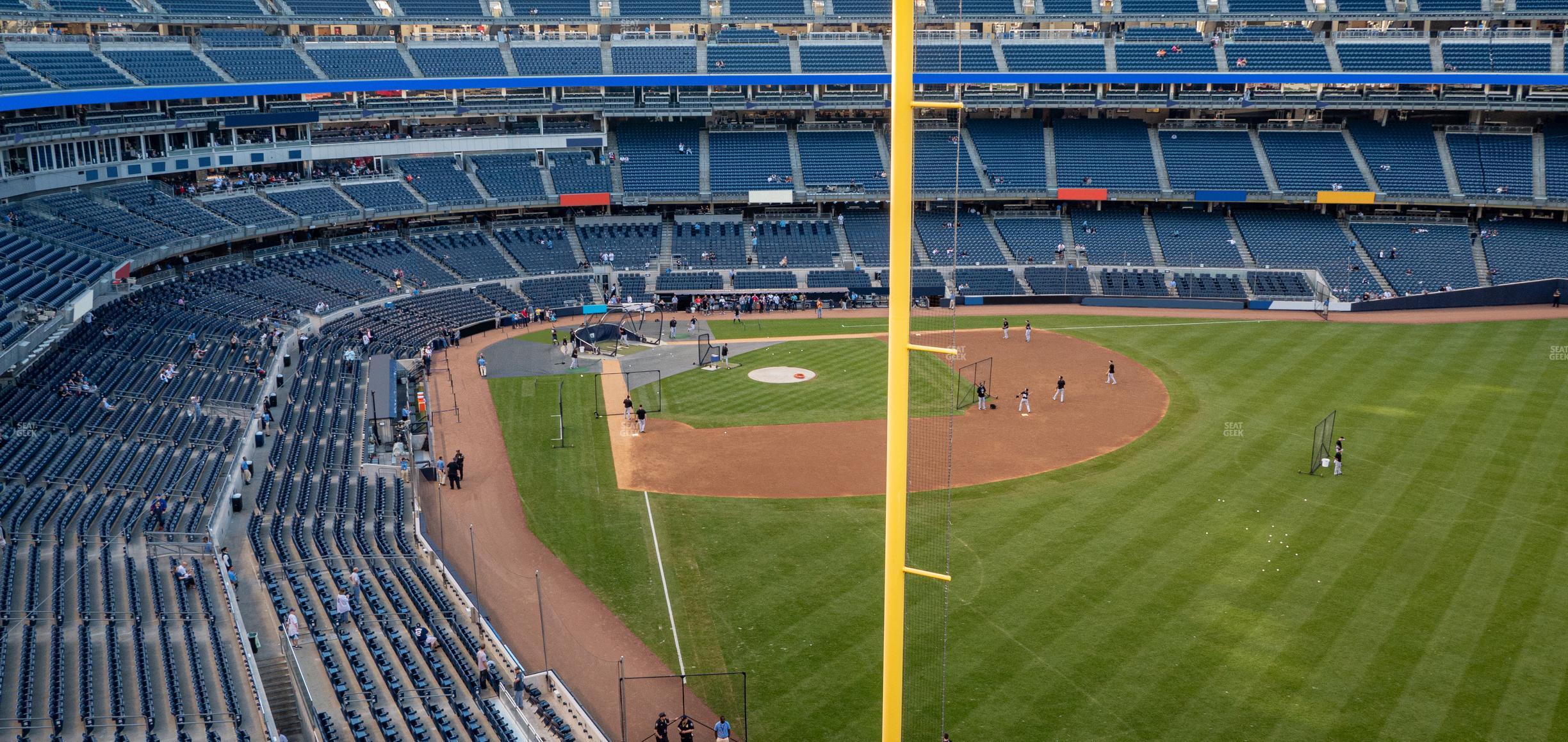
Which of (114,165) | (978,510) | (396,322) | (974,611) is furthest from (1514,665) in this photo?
(114,165)

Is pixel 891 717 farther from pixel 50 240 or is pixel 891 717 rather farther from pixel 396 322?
pixel 396 322

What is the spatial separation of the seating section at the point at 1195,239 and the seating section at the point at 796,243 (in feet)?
62.5

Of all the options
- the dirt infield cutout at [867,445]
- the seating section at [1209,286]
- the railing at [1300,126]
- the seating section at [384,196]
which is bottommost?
the dirt infield cutout at [867,445]

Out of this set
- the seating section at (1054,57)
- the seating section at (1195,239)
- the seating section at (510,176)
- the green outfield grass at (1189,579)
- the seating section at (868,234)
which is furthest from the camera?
the seating section at (1054,57)

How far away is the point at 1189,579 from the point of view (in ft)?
86.6

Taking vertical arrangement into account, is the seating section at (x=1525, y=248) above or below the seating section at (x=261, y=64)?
below

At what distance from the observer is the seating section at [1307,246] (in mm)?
58688

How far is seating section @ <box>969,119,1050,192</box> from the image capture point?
65500 mm

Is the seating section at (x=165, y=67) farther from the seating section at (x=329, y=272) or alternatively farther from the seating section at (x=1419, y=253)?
the seating section at (x=1419, y=253)

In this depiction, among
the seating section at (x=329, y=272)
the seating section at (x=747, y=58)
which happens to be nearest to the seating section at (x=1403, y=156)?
the seating section at (x=747, y=58)

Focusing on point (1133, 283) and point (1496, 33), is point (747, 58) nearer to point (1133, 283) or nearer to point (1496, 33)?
→ point (1133, 283)

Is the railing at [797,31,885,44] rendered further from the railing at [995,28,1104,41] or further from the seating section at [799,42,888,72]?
the railing at [995,28,1104,41]

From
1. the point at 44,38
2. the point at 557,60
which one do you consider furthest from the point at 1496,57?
the point at 44,38

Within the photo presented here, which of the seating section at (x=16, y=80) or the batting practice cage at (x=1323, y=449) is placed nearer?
the batting practice cage at (x=1323, y=449)
